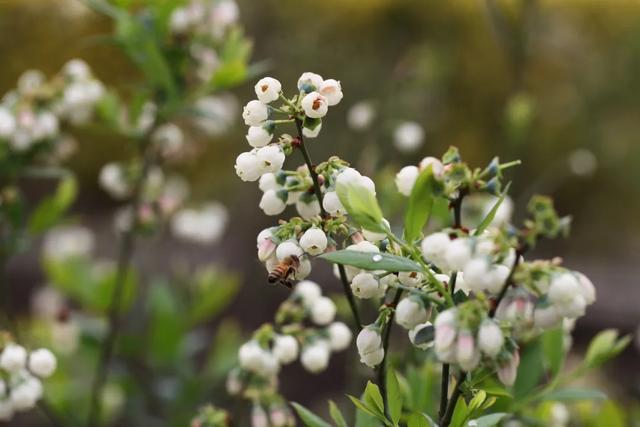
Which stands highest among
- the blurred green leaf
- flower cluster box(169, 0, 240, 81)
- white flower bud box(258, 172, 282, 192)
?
flower cluster box(169, 0, 240, 81)

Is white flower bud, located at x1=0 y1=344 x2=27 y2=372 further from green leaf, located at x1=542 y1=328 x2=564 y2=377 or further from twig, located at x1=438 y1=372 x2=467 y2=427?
green leaf, located at x1=542 y1=328 x2=564 y2=377

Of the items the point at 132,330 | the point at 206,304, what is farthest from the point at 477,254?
the point at 132,330

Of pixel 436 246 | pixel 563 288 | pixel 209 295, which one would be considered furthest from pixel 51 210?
pixel 563 288

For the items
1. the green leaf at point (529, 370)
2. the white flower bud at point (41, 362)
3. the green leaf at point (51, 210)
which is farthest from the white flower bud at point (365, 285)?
the green leaf at point (51, 210)

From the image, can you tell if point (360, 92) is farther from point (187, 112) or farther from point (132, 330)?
point (187, 112)

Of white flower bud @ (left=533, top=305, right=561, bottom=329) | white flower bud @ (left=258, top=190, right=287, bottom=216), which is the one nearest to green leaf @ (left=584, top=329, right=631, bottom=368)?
white flower bud @ (left=533, top=305, right=561, bottom=329)

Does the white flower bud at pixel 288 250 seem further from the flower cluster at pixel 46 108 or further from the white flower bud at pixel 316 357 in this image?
the flower cluster at pixel 46 108

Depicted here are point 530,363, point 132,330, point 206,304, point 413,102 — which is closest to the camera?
point 530,363
